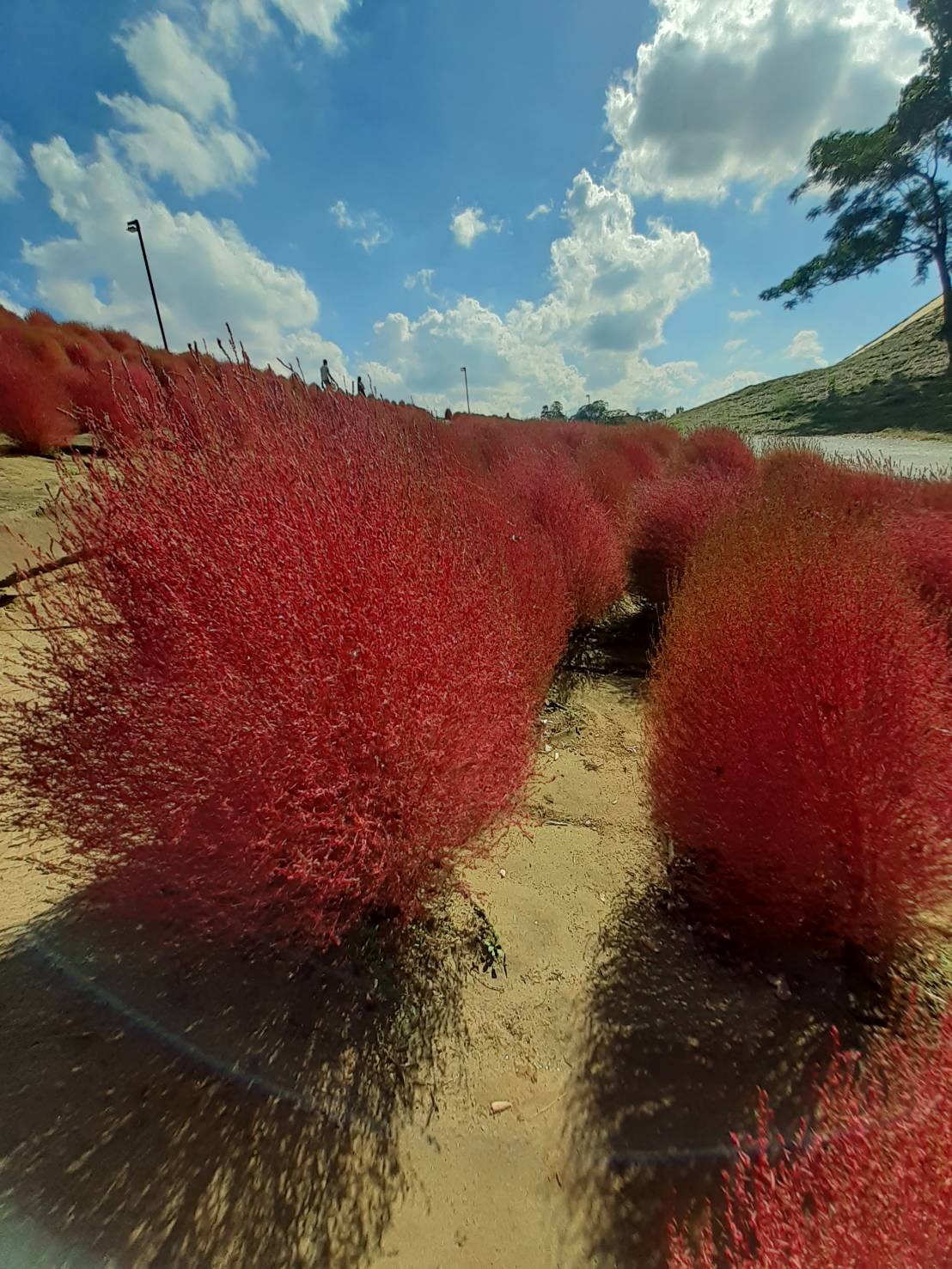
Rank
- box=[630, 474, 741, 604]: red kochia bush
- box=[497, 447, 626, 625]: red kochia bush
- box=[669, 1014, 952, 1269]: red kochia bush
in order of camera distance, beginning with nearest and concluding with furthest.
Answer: box=[669, 1014, 952, 1269]: red kochia bush → box=[497, 447, 626, 625]: red kochia bush → box=[630, 474, 741, 604]: red kochia bush

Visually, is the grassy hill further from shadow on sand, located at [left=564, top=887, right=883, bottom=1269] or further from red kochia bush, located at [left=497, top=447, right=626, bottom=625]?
shadow on sand, located at [left=564, top=887, right=883, bottom=1269]

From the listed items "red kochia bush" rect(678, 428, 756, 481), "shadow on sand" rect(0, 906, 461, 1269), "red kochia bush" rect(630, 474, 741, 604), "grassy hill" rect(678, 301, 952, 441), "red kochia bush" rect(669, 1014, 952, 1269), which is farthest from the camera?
"grassy hill" rect(678, 301, 952, 441)

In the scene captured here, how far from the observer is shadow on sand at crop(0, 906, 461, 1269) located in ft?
5.49

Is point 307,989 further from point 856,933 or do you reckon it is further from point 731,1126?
point 856,933

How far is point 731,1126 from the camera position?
1.99 meters

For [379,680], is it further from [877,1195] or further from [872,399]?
[872,399]

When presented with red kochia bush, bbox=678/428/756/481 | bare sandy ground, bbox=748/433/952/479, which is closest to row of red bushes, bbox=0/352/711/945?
red kochia bush, bbox=678/428/756/481

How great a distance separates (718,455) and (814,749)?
9402 mm

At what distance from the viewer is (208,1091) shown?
79.1 inches

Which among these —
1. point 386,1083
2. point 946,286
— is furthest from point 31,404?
point 946,286

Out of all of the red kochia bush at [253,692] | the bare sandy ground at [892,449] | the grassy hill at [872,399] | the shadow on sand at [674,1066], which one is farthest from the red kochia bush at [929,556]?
the grassy hill at [872,399]

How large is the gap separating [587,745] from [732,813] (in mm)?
2346

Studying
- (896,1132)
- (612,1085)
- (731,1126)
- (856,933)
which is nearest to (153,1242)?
(612,1085)

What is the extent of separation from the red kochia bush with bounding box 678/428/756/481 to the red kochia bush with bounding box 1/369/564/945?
296 inches
